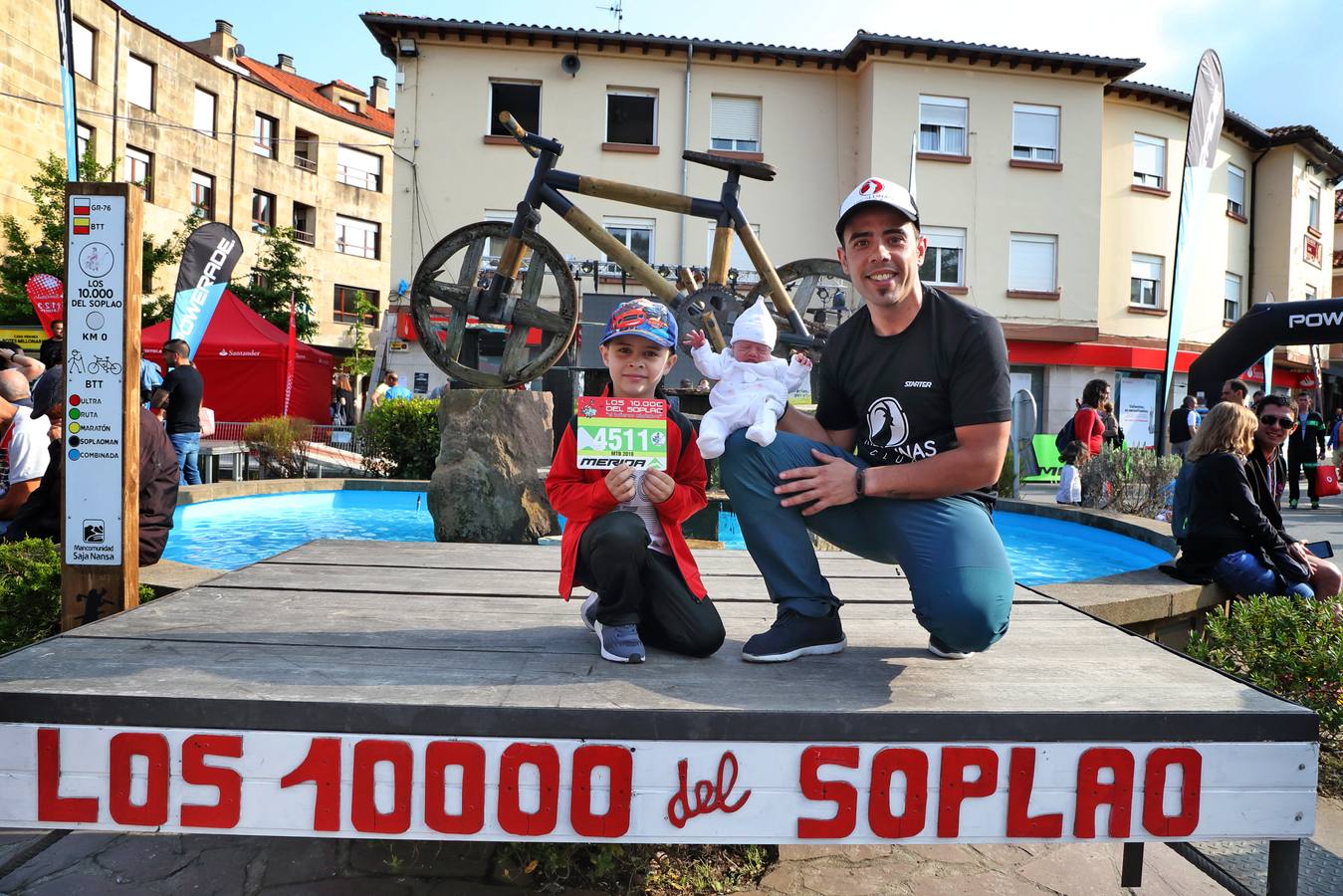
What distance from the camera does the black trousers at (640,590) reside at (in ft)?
7.82

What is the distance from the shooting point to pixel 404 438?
11578 mm

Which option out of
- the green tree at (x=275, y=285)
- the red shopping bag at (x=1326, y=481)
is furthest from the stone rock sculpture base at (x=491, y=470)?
the green tree at (x=275, y=285)

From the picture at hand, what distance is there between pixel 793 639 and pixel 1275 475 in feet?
13.4

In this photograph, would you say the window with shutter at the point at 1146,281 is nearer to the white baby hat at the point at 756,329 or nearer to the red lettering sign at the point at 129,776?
the white baby hat at the point at 756,329

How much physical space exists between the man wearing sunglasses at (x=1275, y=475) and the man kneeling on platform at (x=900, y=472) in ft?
9.22

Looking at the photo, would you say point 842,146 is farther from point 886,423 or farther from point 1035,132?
point 886,423

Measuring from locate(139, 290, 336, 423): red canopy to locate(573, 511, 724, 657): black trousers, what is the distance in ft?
49.6

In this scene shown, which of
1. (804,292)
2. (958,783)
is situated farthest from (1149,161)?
(958,783)

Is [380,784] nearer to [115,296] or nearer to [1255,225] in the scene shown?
[115,296]

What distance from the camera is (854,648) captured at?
2562 millimetres

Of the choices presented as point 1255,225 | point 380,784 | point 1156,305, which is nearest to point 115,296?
point 380,784

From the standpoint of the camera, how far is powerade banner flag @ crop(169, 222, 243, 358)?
38.9 ft

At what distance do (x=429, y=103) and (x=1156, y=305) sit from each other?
17333 mm

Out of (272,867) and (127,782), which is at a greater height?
(127,782)
